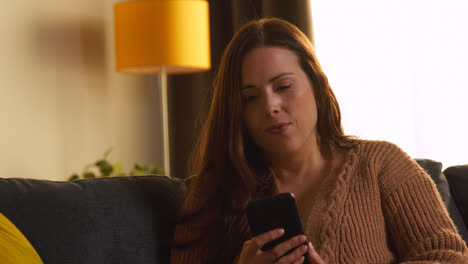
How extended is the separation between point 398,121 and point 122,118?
4.75ft

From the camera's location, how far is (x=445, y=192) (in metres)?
1.68

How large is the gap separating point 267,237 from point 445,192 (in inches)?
29.9

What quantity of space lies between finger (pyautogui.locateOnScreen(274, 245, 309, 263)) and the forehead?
0.44 metres

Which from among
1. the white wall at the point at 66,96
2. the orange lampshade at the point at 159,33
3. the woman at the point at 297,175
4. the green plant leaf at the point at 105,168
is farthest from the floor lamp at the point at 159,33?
the woman at the point at 297,175

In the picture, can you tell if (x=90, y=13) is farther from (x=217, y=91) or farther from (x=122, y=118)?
(x=217, y=91)

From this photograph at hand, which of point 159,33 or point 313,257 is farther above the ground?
point 159,33

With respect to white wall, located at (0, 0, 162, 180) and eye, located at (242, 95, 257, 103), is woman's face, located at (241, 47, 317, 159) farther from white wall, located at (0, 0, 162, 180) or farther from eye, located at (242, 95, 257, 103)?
white wall, located at (0, 0, 162, 180)

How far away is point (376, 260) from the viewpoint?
1.28 metres

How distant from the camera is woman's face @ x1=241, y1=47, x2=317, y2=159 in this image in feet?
→ 4.54

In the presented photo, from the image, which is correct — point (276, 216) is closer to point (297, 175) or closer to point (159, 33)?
point (297, 175)

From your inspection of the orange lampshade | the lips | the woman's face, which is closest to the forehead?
the woman's face

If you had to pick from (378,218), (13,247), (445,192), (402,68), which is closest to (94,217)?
(13,247)

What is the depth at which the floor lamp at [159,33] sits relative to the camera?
2.69 meters

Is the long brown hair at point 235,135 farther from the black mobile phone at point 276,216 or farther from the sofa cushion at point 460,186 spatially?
the sofa cushion at point 460,186
